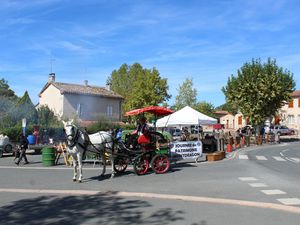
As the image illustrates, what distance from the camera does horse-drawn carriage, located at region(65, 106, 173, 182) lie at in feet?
42.3

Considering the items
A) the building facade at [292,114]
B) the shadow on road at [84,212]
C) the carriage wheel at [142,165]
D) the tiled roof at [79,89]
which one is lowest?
the shadow on road at [84,212]

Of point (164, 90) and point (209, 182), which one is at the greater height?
point (164, 90)

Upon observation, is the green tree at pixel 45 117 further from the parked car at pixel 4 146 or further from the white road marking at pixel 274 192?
the white road marking at pixel 274 192

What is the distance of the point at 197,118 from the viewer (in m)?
24.3

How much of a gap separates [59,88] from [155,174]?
1459 inches

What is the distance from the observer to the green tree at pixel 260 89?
4041 cm

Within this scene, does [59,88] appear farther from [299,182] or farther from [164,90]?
[299,182]

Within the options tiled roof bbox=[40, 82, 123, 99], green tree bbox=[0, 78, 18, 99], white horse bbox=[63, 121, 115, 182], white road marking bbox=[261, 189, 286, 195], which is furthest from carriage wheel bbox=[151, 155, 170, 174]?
green tree bbox=[0, 78, 18, 99]

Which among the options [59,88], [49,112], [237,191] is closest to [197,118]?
[237,191]

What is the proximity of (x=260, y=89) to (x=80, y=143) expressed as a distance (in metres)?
30.6

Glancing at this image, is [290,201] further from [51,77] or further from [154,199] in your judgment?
[51,77]

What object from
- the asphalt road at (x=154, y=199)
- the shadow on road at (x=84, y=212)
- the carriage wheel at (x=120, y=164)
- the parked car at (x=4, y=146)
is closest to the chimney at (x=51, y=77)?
the parked car at (x=4, y=146)

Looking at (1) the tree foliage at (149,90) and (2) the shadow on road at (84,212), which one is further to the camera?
(1) the tree foliage at (149,90)

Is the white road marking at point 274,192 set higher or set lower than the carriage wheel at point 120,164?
lower
